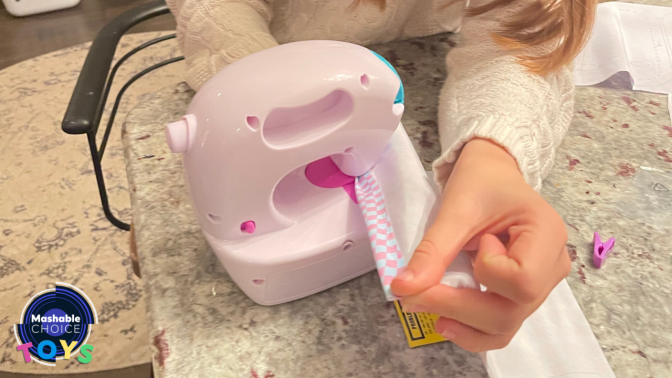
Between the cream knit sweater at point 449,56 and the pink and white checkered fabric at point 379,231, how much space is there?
6cm

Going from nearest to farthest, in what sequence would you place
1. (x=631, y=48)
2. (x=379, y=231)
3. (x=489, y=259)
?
(x=489, y=259), (x=379, y=231), (x=631, y=48)

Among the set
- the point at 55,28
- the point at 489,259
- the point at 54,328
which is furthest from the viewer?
the point at 55,28

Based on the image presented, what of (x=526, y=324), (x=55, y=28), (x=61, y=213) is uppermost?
(x=526, y=324)

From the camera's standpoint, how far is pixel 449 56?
0.54m

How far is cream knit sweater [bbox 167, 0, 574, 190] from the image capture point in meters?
0.42

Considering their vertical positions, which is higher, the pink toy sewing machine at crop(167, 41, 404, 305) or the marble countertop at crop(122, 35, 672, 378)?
the pink toy sewing machine at crop(167, 41, 404, 305)

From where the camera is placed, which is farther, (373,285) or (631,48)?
(631,48)

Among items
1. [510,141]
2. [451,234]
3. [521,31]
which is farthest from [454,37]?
[451,234]

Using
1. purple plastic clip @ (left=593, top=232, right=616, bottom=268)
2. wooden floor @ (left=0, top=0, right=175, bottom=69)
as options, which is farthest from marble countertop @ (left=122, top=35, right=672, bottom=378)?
wooden floor @ (left=0, top=0, right=175, bottom=69)

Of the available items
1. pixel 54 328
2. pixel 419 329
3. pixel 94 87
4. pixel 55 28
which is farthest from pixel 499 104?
pixel 55 28

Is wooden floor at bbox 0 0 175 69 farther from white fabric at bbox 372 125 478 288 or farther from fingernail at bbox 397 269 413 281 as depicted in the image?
fingernail at bbox 397 269 413 281

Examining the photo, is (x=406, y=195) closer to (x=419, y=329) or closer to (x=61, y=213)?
(x=419, y=329)

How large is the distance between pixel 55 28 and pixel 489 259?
1.91 metres

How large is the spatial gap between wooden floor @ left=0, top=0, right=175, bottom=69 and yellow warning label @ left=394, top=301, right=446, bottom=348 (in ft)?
5.26
